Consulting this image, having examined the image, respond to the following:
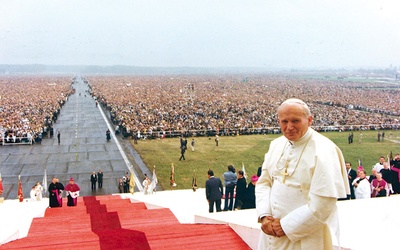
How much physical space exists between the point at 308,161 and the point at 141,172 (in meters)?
17.8

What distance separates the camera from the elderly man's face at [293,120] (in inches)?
105

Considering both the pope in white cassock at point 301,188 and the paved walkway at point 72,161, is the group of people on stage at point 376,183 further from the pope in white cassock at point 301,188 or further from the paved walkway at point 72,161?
the paved walkway at point 72,161

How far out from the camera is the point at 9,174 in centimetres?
1970

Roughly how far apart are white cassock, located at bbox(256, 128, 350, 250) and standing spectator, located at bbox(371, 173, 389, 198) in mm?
5961

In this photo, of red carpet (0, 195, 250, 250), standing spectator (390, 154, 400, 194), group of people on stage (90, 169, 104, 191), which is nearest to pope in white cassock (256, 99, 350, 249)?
red carpet (0, 195, 250, 250)

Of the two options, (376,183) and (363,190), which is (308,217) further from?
(376,183)

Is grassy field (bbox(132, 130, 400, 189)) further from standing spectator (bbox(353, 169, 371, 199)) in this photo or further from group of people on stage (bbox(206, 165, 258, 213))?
standing spectator (bbox(353, 169, 371, 199))

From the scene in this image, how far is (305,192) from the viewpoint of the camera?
2623mm

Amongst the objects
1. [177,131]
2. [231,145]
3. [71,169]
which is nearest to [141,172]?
[71,169]

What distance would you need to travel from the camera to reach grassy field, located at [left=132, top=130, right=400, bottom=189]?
1967cm

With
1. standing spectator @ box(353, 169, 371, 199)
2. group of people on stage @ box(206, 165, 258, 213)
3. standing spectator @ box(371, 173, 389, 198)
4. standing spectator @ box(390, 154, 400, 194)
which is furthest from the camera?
standing spectator @ box(390, 154, 400, 194)

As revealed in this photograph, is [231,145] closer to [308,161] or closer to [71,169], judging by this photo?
[71,169]

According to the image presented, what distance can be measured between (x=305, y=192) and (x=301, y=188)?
0.03 metres

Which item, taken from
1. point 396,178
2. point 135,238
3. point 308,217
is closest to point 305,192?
point 308,217
